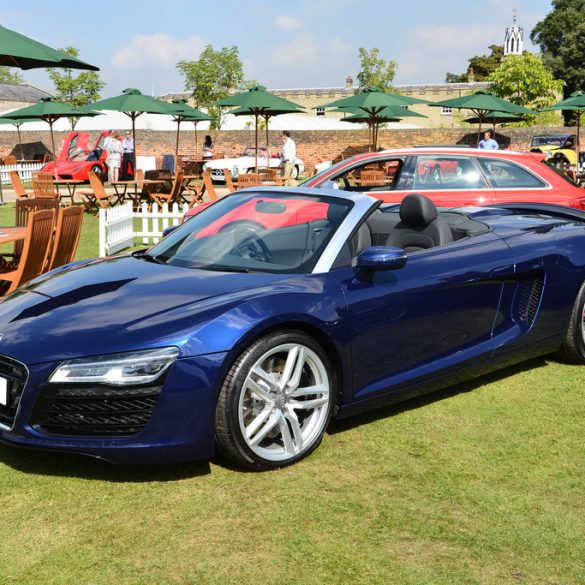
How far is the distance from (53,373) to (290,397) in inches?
43.7

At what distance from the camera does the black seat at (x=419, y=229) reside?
16.1 feet

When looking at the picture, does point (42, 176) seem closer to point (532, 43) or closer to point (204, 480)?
point (204, 480)

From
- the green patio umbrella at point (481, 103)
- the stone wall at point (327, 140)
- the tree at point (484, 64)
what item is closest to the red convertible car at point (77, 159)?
the stone wall at point (327, 140)

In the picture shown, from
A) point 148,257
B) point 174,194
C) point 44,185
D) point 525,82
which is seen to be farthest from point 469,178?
point 525,82

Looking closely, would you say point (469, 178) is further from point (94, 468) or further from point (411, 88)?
point (411, 88)

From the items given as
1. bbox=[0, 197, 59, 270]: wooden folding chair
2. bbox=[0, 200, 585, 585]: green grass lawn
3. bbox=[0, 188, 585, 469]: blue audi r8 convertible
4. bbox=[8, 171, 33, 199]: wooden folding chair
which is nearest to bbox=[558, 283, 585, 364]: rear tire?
bbox=[0, 188, 585, 469]: blue audi r8 convertible

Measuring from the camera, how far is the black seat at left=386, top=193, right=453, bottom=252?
490 centimetres

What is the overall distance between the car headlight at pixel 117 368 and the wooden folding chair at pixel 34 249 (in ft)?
10.6

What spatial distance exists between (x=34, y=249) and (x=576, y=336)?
14.0 feet

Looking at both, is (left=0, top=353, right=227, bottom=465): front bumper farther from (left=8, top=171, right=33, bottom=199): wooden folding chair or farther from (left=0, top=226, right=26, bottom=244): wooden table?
(left=8, top=171, right=33, bottom=199): wooden folding chair

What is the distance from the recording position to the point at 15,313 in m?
3.99

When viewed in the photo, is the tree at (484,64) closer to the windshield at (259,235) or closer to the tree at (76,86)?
the tree at (76,86)

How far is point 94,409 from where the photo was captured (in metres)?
3.44

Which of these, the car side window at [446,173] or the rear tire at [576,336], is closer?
the rear tire at [576,336]
